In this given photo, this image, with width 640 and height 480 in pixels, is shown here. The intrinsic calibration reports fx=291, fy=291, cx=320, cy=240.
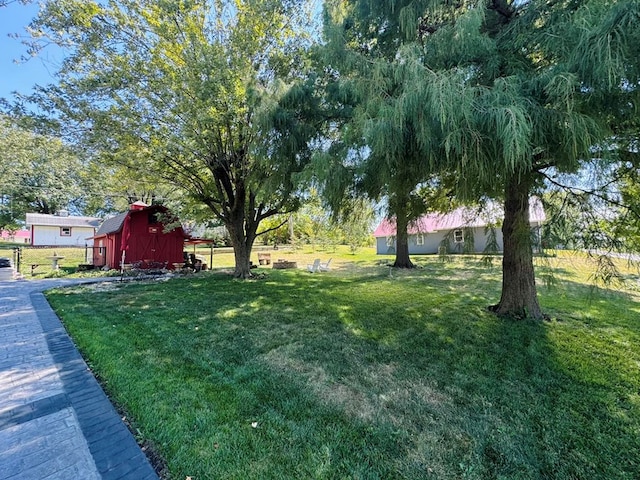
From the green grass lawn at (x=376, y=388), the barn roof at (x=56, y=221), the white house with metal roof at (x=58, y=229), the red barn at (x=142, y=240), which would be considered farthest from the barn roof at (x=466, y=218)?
the barn roof at (x=56, y=221)

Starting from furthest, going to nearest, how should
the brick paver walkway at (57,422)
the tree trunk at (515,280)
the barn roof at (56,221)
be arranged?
the barn roof at (56,221)
the tree trunk at (515,280)
the brick paver walkway at (57,422)

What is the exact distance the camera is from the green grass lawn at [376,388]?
2332mm

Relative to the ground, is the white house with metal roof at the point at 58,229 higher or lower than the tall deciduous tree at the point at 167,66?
lower

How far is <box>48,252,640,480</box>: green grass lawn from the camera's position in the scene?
7.65 feet

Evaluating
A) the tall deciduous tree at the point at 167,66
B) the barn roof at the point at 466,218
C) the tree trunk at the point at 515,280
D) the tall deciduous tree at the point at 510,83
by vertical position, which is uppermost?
the tall deciduous tree at the point at 167,66

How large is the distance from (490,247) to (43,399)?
6.48 m

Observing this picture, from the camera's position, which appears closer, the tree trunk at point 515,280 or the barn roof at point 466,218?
the barn roof at point 466,218

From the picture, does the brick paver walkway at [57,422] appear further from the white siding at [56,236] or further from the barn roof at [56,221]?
the white siding at [56,236]

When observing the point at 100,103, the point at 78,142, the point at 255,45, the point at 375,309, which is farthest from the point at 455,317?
the point at 78,142

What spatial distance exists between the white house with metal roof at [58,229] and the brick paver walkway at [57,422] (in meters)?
28.6

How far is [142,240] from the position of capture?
583 inches

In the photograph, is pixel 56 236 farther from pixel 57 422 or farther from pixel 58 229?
pixel 57 422

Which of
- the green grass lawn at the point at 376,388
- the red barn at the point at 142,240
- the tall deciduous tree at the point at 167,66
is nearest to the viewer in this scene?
the green grass lawn at the point at 376,388

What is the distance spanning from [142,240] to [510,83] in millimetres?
16321
